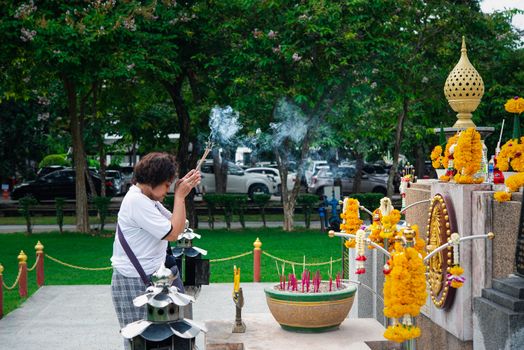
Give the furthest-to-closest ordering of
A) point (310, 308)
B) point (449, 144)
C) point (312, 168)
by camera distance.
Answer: point (312, 168) → point (449, 144) → point (310, 308)

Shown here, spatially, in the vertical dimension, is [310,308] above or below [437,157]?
below

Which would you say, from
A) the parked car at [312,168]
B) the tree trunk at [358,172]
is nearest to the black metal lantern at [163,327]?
the tree trunk at [358,172]

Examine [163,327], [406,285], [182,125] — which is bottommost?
[163,327]

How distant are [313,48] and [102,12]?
5423mm

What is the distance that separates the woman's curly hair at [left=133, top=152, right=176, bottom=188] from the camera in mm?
5734

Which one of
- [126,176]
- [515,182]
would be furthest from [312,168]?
[515,182]

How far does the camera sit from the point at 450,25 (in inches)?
867

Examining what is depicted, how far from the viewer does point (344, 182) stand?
3366cm

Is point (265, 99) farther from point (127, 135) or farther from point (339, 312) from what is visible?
point (339, 312)

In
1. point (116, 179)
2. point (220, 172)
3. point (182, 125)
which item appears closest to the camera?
point (182, 125)

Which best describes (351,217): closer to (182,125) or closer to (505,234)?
(505,234)

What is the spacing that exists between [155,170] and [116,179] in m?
29.5

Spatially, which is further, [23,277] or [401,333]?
[23,277]

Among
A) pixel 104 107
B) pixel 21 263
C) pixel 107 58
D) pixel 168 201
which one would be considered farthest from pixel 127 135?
pixel 21 263
